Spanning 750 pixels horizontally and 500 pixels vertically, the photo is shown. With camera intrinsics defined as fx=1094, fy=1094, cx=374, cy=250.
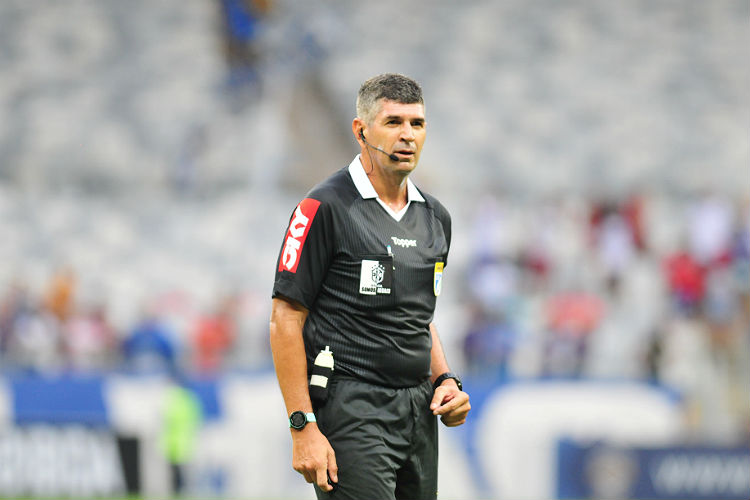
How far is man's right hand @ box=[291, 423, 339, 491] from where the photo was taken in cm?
343

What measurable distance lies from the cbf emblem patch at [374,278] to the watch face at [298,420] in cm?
45

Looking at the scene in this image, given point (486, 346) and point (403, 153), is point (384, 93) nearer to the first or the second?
point (403, 153)

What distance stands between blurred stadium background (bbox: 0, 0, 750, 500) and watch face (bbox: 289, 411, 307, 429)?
24.8ft

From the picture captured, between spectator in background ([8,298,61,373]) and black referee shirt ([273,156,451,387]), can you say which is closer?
black referee shirt ([273,156,451,387])

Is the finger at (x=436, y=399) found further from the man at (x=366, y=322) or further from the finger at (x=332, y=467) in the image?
the finger at (x=332, y=467)

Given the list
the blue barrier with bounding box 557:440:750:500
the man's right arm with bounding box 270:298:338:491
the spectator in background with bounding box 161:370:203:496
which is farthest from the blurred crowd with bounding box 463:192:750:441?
the man's right arm with bounding box 270:298:338:491

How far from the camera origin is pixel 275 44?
61.4 ft

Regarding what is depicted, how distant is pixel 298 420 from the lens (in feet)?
11.3

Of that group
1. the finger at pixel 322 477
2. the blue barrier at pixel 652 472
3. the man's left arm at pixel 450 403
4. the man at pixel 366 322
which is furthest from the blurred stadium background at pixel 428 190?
the finger at pixel 322 477

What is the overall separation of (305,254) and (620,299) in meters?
10.8

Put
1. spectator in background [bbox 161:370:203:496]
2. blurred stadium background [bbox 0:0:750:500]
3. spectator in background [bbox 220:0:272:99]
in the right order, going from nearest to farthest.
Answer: spectator in background [bbox 161:370:203:496]
blurred stadium background [bbox 0:0:750:500]
spectator in background [bbox 220:0:272:99]

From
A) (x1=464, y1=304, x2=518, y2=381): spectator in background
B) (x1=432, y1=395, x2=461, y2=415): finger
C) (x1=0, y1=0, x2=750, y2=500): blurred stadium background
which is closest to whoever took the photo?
(x1=432, y1=395, x2=461, y2=415): finger

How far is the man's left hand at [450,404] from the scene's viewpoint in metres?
3.68

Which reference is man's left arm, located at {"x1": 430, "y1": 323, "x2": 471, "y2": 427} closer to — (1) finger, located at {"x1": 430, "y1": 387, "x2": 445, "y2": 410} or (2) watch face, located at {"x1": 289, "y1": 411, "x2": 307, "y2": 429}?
(1) finger, located at {"x1": 430, "y1": 387, "x2": 445, "y2": 410}
